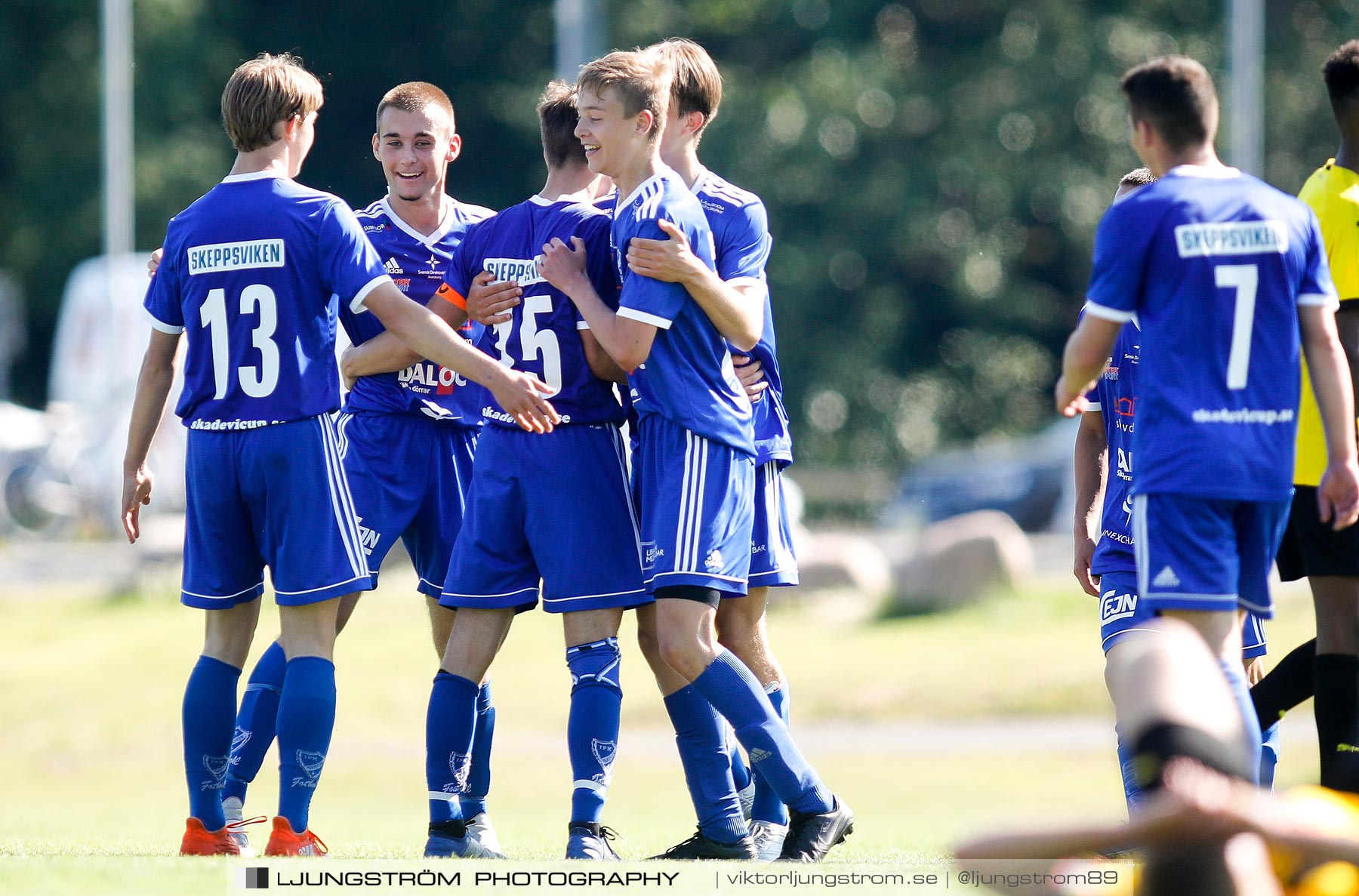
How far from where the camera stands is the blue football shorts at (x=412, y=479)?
6383 mm

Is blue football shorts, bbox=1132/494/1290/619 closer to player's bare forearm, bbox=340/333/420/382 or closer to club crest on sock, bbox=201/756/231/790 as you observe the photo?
player's bare forearm, bbox=340/333/420/382

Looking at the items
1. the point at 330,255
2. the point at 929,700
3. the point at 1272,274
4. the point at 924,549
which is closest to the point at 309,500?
the point at 330,255

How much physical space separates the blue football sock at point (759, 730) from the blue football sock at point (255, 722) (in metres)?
1.54

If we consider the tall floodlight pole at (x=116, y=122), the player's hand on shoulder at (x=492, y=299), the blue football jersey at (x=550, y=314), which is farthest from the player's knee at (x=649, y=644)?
the tall floodlight pole at (x=116, y=122)

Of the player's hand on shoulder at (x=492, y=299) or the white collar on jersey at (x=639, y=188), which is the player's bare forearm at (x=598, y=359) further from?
the white collar on jersey at (x=639, y=188)

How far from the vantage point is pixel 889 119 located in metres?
31.5

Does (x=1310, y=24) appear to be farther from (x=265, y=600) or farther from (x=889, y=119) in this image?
(x=265, y=600)

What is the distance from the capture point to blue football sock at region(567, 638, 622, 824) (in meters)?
5.49

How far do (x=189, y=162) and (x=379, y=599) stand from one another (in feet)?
55.6

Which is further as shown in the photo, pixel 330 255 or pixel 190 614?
pixel 190 614

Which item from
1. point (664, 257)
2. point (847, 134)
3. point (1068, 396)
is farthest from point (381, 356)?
Answer: point (847, 134)

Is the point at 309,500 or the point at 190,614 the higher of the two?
the point at 309,500

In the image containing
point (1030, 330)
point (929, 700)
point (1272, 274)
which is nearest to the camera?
point (1272, 274)

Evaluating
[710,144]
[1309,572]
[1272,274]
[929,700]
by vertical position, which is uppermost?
[710,144]
